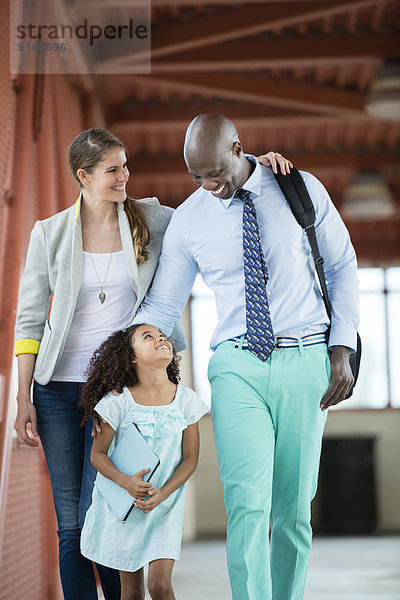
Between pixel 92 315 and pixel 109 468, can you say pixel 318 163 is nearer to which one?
pixel 92 315

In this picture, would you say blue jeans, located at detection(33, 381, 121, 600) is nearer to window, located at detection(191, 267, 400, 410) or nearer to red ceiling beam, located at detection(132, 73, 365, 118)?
red ceiling beam, located at detection(132, 73, 365, 118)

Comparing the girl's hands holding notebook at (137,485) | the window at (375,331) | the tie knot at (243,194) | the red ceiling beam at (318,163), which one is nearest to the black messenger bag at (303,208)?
the tie knot at (243,194)

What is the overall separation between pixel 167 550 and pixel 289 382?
0.62 metres

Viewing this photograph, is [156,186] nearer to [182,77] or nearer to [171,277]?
[182,77]

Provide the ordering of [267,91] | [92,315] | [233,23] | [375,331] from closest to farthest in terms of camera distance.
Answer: [92,315] < [233,23] < [267,91] < [375,331]

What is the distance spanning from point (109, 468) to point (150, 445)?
0.47ft

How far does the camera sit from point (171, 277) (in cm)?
277

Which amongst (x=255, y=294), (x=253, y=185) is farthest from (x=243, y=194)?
(x=255, y=294)

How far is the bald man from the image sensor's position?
8.45 feet

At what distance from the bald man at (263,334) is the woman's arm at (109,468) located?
0.87ft

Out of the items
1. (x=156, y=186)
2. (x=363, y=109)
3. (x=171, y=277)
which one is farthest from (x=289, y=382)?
(x=156, y=186)

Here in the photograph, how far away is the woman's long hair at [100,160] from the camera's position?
2721mm

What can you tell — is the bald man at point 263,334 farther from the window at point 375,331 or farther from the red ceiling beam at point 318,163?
the window at point 375,331

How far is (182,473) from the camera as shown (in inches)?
104
